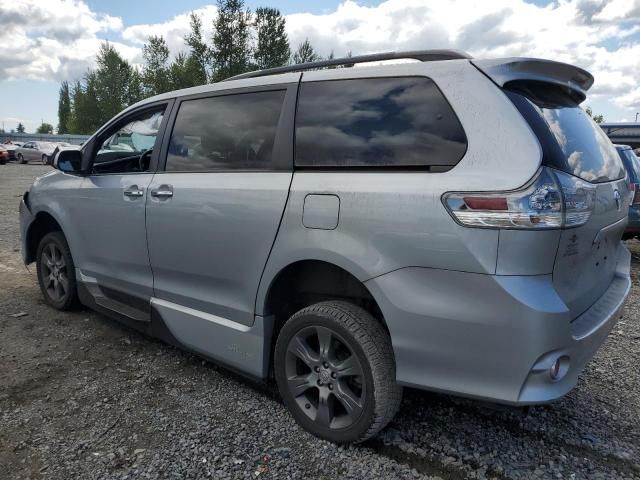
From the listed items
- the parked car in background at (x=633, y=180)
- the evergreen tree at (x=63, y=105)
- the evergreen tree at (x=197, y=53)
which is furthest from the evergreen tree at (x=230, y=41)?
the evergreen tree at (x=63, y=105)

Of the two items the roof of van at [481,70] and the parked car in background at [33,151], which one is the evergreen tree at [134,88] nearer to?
the parked car in background at [33,151]

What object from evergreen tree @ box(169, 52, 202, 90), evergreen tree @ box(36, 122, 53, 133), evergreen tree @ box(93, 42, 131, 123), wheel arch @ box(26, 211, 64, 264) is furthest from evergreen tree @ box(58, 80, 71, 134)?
wheel arch @ box(26, 211, 64, 264)

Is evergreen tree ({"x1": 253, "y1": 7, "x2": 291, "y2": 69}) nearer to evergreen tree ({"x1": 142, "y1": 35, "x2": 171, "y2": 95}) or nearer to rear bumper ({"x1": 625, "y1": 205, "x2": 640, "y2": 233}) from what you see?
evergreen tree ({"x1": 142, "y1": 35, "x2": 171, "y2": 95})

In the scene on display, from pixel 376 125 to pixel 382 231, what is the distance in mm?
528

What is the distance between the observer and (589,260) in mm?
2232

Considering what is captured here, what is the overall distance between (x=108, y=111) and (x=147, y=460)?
54.6 m

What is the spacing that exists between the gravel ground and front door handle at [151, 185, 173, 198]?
3.84 ft

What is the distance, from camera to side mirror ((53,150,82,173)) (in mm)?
3850

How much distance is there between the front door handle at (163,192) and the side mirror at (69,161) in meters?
1.12

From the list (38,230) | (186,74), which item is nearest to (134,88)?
(186,74)

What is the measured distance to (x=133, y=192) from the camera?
3309 millimetres

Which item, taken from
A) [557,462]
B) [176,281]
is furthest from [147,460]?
[557,462]

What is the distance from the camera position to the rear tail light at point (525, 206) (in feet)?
6.08

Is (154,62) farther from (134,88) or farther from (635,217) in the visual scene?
(635,217)
